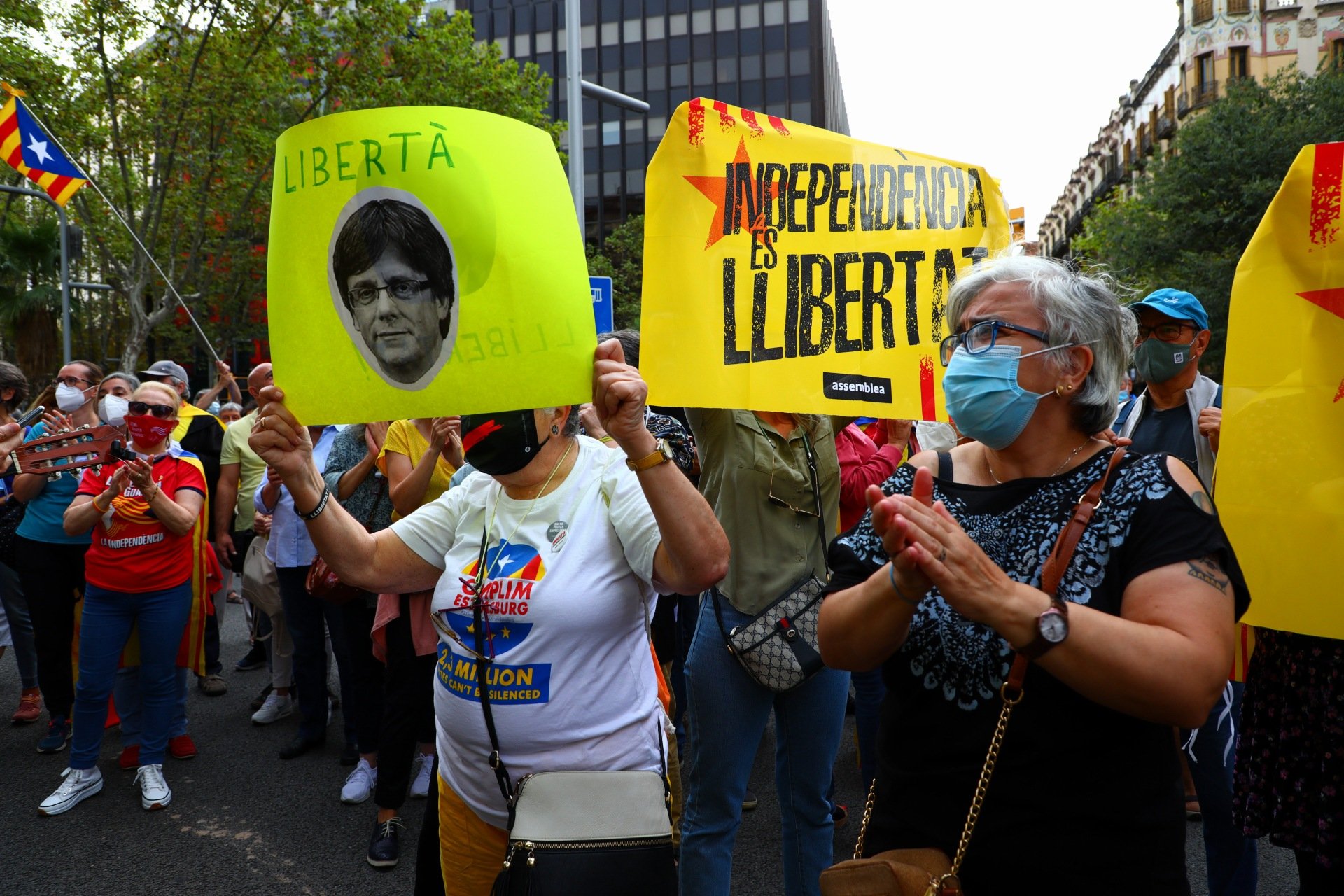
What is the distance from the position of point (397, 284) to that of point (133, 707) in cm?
435

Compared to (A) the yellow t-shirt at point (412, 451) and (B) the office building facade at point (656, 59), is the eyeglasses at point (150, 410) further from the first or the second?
(B) the office building facade at point (656, 59)

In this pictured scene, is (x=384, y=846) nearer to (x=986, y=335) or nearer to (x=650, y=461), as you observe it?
(x=650, y=461)

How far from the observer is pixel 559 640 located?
222 centimetres

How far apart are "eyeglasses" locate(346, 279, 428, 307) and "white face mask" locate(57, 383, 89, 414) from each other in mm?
4700

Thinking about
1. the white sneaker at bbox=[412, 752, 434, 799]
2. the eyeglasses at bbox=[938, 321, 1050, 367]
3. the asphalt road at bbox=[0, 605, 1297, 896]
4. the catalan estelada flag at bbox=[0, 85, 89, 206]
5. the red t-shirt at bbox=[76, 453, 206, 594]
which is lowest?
the asphalt road at bbox=[0, 605, 1297, 896]

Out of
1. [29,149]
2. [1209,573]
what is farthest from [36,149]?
[1209,573]

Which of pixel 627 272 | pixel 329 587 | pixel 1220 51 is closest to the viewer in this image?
pixel 329 587

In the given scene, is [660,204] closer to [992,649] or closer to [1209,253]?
[992,649]

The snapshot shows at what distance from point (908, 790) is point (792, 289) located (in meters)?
1.63

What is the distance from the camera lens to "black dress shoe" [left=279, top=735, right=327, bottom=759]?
207 inches

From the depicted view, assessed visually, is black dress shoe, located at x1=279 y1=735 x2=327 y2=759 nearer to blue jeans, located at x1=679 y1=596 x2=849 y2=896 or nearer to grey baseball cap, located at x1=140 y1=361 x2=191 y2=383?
blue jeans, located at x1=679 y1=596 x2=849 y2=896

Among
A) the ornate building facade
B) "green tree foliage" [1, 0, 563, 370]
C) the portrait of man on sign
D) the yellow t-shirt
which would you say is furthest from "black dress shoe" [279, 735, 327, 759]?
the ornate building facade

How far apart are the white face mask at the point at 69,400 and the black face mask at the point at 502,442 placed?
14.7 feet

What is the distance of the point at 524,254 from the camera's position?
1.91m
